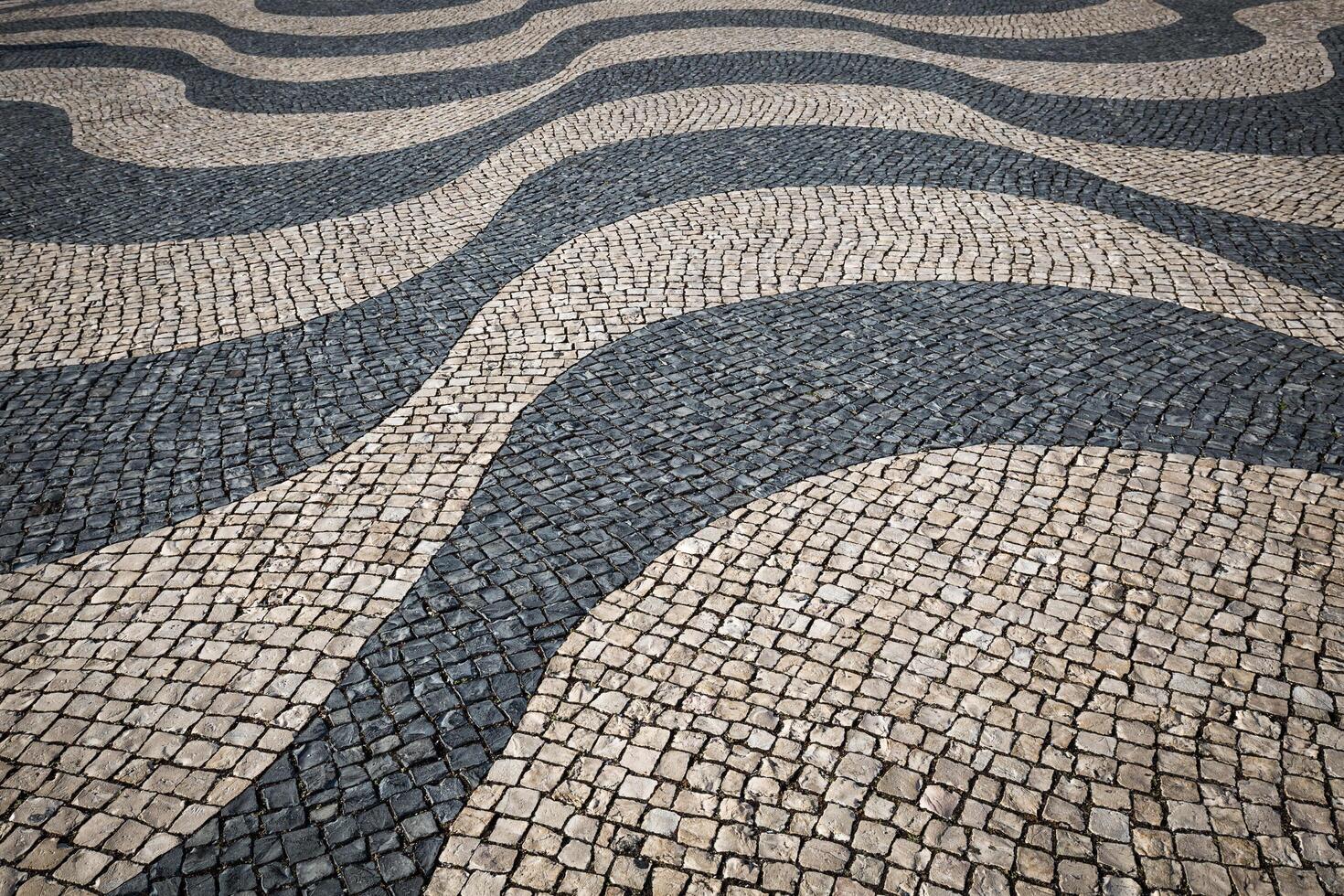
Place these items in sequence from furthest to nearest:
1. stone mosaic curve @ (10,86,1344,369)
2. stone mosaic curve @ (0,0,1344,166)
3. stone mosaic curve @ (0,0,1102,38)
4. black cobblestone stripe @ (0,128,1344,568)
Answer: stone mosaic curve @ (0,0,1102,38) → stone mosaic curve @ (0,0,1344,166) → stone mosaic curve @ (10,86,1344,369) → black cobblestone stripe @ (0,128,1344,568)

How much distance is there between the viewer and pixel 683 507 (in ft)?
19.1

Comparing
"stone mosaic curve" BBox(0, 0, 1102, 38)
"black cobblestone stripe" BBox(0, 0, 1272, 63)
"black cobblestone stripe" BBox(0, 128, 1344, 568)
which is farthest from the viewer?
"stone mosaic curve" BBox(0, 0, 1102, 38)

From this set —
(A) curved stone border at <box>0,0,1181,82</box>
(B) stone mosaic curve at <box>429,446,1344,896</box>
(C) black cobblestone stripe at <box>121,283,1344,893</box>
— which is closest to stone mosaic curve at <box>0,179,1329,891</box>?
(C) black cobblestone stripe at <box>121,283,1344,893</box>

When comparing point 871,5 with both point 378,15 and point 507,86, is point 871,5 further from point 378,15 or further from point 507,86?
point 378,15

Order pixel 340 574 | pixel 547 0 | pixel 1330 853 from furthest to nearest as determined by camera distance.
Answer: pixel 547 0 < pixel 340 574 < pixel 1330 853

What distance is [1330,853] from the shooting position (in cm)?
A: 388

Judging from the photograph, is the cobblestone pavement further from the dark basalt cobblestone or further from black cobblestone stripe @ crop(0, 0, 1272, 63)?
black cobblestone stripe @ crop(0, 0, 1272, 63)

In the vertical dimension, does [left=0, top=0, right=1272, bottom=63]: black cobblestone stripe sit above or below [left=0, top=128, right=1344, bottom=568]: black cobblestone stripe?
above

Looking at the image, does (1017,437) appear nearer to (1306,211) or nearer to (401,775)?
(401,775)

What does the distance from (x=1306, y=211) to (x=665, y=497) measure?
6.98m

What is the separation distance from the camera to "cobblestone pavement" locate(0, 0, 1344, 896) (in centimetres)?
411

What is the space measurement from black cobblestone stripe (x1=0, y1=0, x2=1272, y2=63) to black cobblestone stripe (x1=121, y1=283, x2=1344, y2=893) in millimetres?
7701

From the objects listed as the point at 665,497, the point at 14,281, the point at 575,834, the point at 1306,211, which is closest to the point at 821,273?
the point at 665,497

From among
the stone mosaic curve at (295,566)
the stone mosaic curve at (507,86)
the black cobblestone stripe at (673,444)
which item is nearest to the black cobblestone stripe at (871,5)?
the stone mosaic curve at (507,86)
